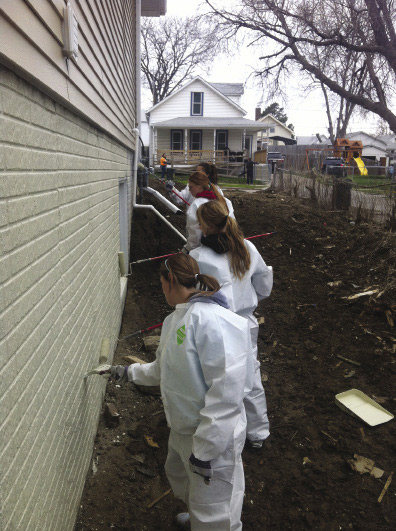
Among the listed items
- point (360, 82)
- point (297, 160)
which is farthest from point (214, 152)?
point (360, 82)

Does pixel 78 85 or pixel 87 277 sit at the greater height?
pixel 78 85

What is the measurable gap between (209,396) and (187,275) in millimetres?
649

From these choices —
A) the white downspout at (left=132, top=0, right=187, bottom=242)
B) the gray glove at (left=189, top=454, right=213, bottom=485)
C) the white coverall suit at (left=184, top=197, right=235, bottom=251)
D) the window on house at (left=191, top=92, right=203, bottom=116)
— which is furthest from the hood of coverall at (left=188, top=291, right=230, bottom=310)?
the window on house at (left=191, top=92, right=203, bottom=116)

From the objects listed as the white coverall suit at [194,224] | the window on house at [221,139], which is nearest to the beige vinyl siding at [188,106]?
the window on house at [221,139]

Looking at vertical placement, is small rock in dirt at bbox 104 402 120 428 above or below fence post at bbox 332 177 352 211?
below

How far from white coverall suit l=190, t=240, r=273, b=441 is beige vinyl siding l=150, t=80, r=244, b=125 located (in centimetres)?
→ 2800

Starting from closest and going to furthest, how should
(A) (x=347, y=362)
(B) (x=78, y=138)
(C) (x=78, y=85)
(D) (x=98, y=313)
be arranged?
(C) (x=78, y=85) < (B) (x=78, y=138) < (D) (x=98, y=313) < (A) (x=347, y=362)

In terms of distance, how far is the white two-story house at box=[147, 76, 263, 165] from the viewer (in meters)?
28.6

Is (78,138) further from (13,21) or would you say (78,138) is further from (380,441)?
(380,441)

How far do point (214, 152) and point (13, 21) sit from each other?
27851mm

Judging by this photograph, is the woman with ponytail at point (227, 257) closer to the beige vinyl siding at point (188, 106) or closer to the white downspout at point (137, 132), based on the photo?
the white downspout at point (137, 132)

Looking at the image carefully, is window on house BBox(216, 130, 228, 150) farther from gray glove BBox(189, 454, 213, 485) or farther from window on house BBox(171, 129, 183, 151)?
gray glove BBox(189, 454, 213, 485)

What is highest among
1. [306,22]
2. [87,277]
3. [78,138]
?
[306,22]

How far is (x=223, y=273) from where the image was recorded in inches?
140
